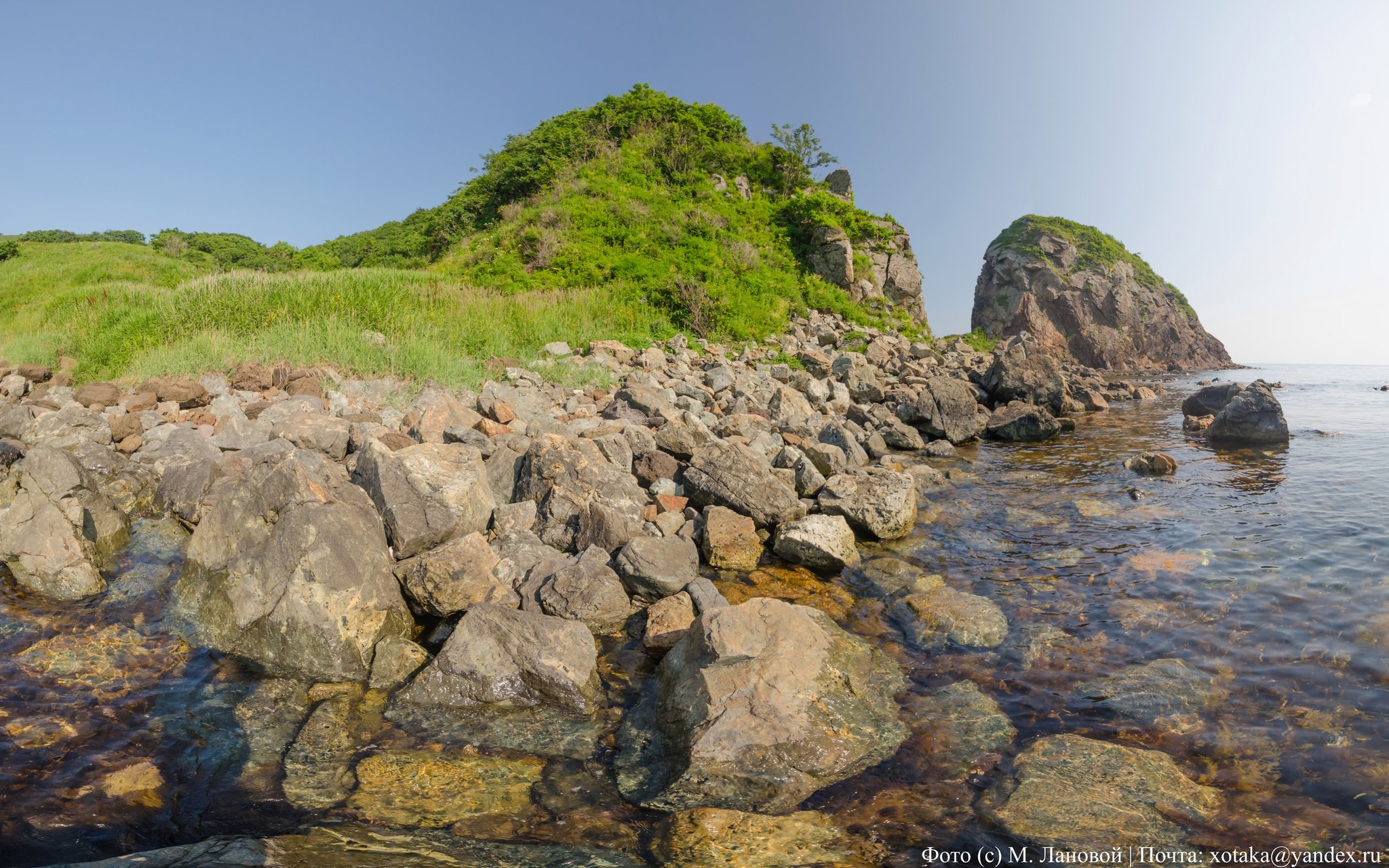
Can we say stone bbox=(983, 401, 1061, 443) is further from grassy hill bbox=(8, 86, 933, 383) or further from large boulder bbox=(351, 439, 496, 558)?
large boulder bbox=(351, 439, 496, 558)

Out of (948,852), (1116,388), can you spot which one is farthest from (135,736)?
(1116,388)

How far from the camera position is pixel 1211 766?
3381 mm

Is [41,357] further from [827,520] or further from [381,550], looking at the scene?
[827,520]

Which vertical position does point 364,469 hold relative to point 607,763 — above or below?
above

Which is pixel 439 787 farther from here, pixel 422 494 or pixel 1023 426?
pixel 1023 426

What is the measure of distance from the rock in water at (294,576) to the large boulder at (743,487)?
342cm

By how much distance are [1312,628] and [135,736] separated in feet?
27.8

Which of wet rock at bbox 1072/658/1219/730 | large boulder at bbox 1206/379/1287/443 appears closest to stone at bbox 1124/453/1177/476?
large boulder at bbox 1206/379/1287/443

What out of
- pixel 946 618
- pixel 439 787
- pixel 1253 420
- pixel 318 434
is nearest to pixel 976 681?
pixel 946 618

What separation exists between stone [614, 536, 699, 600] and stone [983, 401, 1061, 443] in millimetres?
10945

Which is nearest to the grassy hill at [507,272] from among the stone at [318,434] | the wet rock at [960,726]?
the stone at [318,434]

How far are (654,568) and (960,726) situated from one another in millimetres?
2703

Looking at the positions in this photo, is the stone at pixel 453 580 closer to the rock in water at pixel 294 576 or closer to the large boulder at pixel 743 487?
the rock in water at pixel 294 576

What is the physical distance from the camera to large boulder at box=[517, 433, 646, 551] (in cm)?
621
